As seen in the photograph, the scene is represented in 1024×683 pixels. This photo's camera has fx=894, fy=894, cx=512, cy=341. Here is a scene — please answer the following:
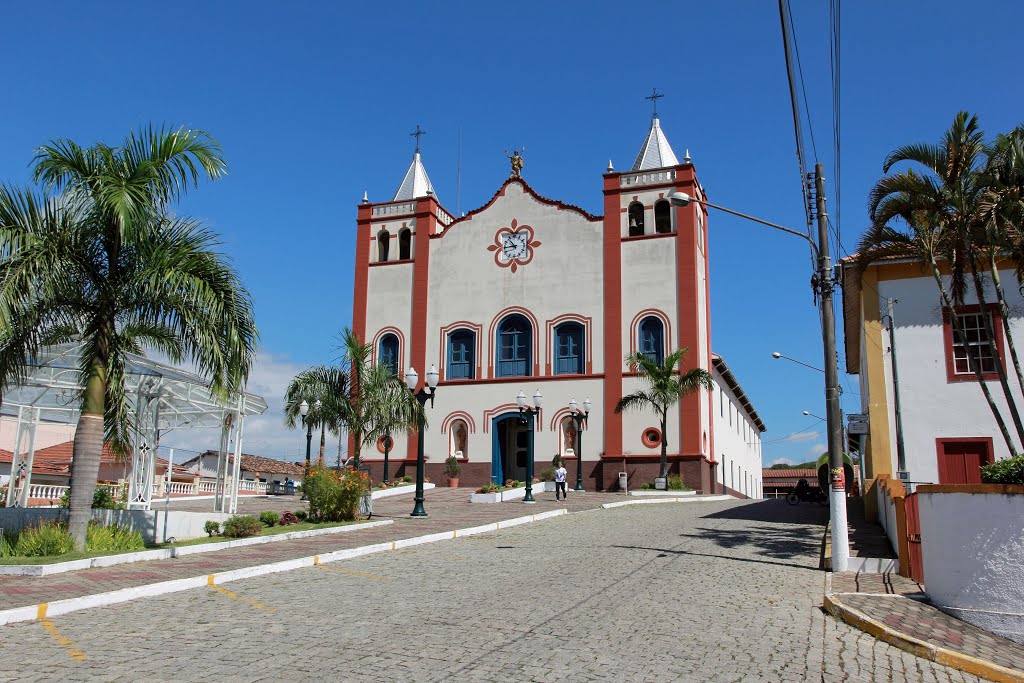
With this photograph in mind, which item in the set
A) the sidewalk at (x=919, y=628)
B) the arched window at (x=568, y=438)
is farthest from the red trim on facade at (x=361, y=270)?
the sidewalk at (x=919, y=628)

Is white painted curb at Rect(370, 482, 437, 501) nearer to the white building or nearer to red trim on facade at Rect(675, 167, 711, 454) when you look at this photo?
red trim on facade at Rect(675, 167, 711, 454)

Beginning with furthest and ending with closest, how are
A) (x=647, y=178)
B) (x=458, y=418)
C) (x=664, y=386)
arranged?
(x=458, y=418), (x=647, y=178), (x=664, y=386)

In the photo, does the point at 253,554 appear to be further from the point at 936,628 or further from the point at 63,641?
the point at 936,628

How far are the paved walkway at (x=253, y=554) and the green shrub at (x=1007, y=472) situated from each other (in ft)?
31.6

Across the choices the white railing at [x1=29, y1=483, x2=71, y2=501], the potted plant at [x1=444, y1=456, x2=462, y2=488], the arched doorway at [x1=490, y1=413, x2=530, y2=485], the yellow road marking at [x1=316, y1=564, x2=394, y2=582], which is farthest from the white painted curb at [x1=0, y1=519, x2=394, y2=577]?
the arched doorway at [x1=490, y1=413, x2=530, y2=485]

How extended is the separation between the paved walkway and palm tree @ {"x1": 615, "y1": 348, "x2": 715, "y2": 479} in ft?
27.4

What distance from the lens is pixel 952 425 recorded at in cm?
1923

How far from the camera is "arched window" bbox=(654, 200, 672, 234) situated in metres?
38.9

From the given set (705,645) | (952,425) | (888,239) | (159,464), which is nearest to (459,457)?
(159,464)

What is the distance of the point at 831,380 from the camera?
45.0 ft

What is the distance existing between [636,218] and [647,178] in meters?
1.82

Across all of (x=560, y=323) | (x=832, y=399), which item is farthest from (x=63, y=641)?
(x=560, y=323)

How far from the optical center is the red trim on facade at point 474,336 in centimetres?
4056

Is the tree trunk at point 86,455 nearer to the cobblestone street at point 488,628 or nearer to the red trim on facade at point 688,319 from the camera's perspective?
the cobblestone street at point 488,628
